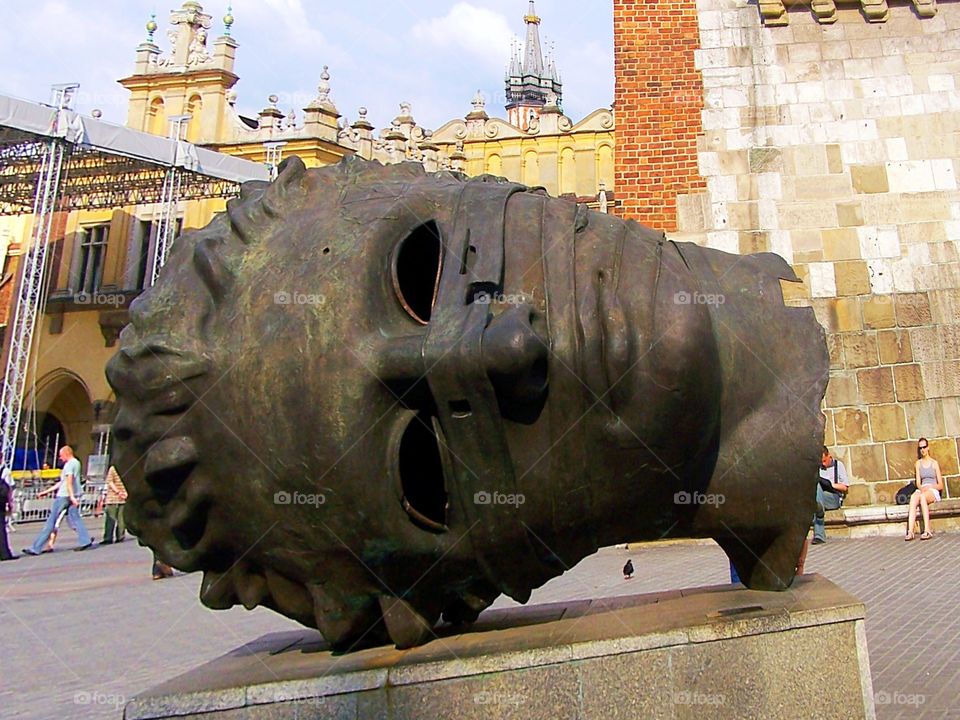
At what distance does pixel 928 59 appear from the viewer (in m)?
9.57

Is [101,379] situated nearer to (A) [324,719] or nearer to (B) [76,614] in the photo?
(B) [76,614]

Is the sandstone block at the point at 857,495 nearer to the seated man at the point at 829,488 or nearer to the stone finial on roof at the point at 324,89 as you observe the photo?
the seated man at the point at 829,488

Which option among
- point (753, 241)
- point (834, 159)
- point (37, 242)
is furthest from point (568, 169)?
point (753, 241)

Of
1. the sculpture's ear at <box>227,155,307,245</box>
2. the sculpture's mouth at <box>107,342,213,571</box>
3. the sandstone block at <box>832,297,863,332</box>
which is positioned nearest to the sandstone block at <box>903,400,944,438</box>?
the sandstone block at <box>832,297,863,332</box>

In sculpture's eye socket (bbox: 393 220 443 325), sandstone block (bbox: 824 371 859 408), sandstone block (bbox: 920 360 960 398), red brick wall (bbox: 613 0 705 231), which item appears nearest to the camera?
sculpture's eye socket (bbox: 393 220 443 325)

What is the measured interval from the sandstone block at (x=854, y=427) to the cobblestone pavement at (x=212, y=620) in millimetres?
1105

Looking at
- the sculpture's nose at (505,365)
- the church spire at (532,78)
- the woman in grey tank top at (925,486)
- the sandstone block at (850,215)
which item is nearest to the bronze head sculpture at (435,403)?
the sculpture's nose at (505,365)

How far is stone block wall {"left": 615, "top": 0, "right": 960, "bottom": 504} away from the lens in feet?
30.3

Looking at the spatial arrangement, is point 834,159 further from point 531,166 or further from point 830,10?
point 531,166

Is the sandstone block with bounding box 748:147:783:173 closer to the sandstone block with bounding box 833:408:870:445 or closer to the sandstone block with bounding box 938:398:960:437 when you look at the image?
the sandstone block with bounding box 833:408:870:445

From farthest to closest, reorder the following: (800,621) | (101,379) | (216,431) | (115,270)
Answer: (115,270), (101,379), (800,621), (216,431)

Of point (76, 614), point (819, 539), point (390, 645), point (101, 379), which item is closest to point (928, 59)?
point (819, 539)

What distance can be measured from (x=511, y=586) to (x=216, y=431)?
3.26ft

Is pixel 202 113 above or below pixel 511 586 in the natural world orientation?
above
